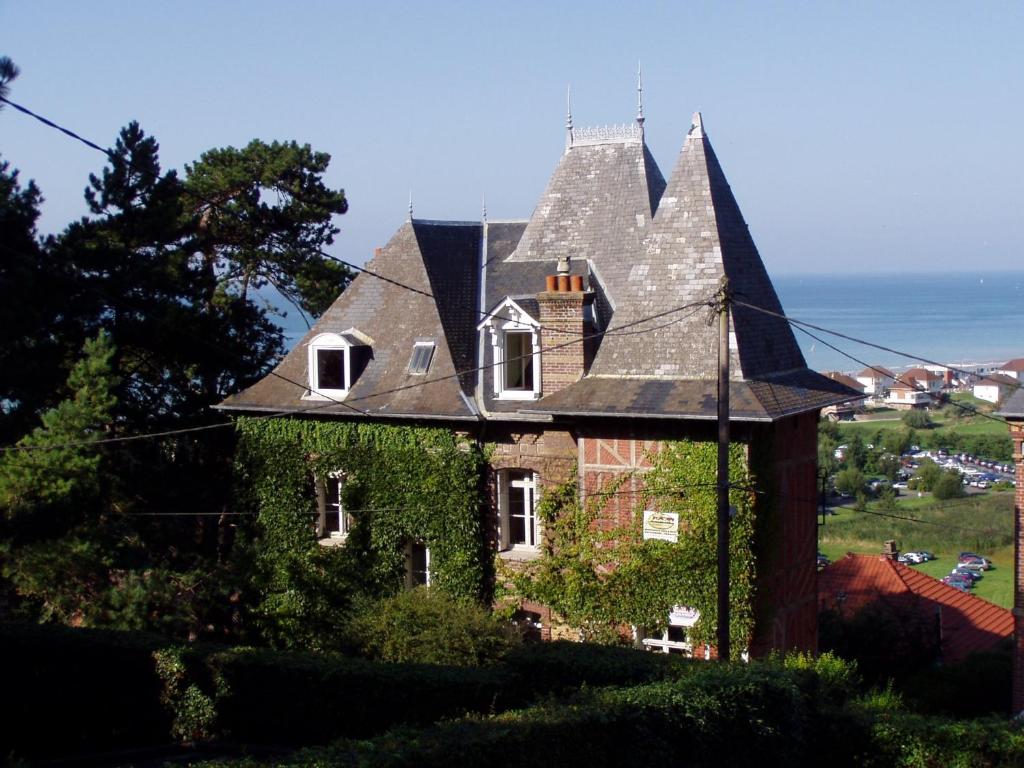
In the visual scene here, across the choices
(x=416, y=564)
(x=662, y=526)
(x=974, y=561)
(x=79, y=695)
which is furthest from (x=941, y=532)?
(x=79, y=695)

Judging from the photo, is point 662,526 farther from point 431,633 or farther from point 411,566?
point 411,566

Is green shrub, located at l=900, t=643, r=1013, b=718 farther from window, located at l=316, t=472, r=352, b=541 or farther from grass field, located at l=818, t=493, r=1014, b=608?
grass field, located at l=818, t=493, r=1014, b=608

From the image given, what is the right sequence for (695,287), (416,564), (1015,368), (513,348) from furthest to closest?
(1015,368) < (416,564) < (513,348) < (695,287)

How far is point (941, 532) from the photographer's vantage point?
58.4 metres

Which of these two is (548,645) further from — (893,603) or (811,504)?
(893,603)

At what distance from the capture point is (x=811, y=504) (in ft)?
69.8

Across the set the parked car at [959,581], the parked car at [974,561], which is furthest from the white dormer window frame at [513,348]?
the parked car at [974,561]

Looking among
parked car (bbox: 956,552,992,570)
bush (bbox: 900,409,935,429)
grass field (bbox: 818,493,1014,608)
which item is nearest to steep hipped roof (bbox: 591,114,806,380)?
grass field (bbox: 818,493,1014,608)

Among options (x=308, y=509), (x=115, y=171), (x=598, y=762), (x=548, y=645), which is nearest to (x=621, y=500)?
(x=548, y=645)

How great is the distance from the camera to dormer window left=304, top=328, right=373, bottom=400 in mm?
22578

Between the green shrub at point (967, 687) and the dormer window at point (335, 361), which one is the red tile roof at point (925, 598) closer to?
the green shrub at point (967, 687)

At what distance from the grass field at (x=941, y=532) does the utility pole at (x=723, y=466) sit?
35680 mm

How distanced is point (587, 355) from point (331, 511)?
6.22 metres

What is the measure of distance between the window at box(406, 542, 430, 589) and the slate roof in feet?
8.61
